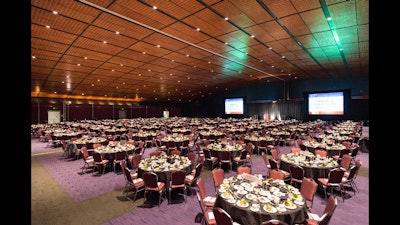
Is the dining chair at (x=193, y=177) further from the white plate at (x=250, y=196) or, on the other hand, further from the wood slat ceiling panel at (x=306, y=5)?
the wood slat ceiling panel at (x=306, y=5)

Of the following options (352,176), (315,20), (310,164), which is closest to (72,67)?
(315,20)

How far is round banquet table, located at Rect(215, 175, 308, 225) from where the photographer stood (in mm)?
3680

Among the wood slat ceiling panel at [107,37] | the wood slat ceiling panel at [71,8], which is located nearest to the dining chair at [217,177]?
the wood slat ceiling panel at [71,8]

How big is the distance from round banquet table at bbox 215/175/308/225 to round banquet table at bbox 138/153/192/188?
1900 millimetres

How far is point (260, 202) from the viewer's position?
3.98 m

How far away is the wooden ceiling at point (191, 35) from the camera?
6789 millimetres

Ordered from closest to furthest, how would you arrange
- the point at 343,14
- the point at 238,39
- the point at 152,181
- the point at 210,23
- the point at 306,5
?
the point at 152,181
the point at 306,5
the point at 343,14
the point at 210,23
the point at 238,39

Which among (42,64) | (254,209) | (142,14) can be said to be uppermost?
(142,14)

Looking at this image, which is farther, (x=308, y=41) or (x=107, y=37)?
(x=308, y=41)

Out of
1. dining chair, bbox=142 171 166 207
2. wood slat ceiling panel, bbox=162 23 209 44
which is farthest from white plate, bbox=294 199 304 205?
wood slat ceiling panel, bbox=162 23 209 44

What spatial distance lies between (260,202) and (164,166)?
3.22 meters

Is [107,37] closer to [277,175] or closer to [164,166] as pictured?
[164,166]

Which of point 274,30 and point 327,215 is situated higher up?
point 274,30
